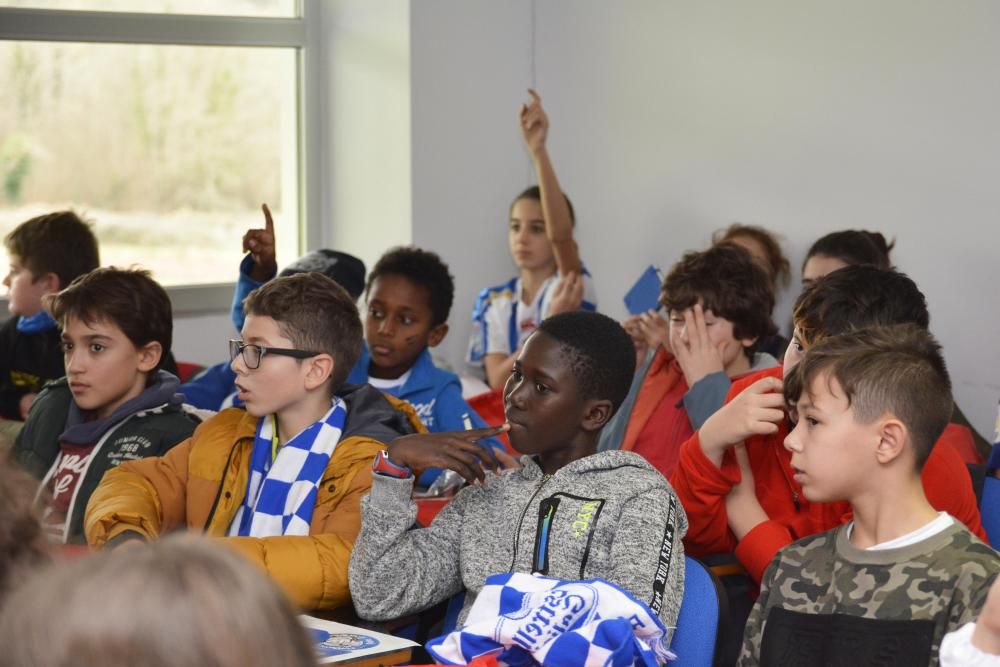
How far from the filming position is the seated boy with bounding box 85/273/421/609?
256 cm

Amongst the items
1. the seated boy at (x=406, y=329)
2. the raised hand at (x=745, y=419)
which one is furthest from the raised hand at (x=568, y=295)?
the raised hand at (x=745, y=419)

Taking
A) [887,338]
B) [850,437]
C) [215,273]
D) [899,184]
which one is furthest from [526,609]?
[215,273]

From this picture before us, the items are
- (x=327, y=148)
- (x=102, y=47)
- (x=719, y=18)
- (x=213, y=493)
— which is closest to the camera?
(x=213, y=493)

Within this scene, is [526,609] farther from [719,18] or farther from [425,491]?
[719,18]

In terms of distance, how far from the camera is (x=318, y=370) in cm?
270

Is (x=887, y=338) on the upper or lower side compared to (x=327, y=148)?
lower

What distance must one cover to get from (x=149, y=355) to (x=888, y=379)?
1901 mm

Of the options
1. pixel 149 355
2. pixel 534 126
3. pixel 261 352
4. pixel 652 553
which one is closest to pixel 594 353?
pixel 652 553

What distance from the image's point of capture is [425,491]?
3.15 meters

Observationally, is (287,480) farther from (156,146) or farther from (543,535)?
(156,146)

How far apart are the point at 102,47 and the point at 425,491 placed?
10.4 ft

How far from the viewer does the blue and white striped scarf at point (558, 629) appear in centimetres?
186

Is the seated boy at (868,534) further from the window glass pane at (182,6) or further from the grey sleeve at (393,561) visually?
the window glass pane at (182,6)

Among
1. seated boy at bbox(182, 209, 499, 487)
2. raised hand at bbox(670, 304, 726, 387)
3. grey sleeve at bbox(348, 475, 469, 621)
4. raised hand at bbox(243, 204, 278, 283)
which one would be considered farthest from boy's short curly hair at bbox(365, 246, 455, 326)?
grey sleeve at bbox(348, 475, 469, 621)
